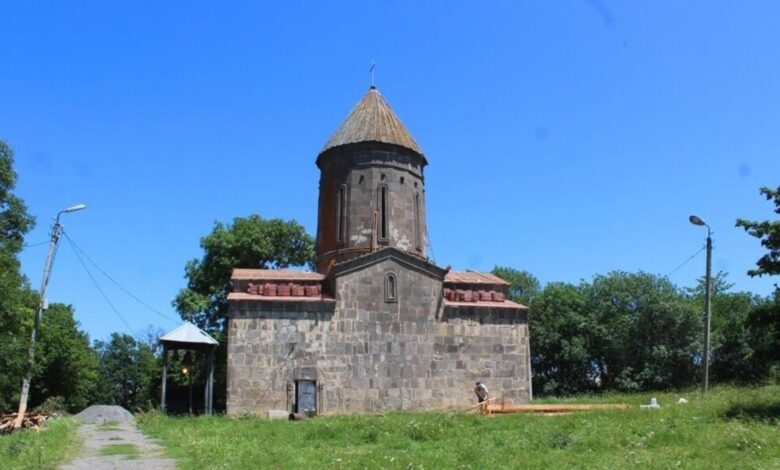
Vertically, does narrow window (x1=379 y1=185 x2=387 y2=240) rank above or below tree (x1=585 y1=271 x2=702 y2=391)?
above

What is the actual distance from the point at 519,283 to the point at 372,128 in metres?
23.1

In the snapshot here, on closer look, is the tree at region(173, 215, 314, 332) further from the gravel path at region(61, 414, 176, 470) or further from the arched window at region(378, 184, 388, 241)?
the gravel path at region(61, 414, 176, 470)

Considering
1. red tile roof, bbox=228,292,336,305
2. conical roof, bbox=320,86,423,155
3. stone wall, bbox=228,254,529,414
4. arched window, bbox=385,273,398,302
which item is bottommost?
stone wall, bbox=228,254,529,414

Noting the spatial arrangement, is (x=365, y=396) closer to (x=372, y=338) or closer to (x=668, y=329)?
(x=372, y=338)

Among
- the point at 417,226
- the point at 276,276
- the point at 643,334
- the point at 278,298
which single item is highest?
the point at 417,226

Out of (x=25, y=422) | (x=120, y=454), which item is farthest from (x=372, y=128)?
(x=120, y=454)

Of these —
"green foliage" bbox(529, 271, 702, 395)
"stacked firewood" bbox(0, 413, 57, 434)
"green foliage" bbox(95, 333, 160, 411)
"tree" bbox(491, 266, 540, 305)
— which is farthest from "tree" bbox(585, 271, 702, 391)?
"green foliage" bbox(95, 333, 160, 411)

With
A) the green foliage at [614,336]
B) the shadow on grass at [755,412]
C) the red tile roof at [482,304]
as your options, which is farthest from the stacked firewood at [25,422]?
the green foliage at [614,336]

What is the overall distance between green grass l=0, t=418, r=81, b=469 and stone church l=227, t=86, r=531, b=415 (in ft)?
16.9

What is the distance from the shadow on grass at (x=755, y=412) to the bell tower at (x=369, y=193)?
1054 centimetres

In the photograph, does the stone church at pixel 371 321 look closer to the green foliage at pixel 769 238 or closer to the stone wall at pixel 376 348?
the stone wall at pixel 376 348

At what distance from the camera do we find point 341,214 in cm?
2095

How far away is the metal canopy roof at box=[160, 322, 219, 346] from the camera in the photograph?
62.7 feet

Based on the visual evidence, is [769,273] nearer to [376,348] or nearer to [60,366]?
[376,348]
